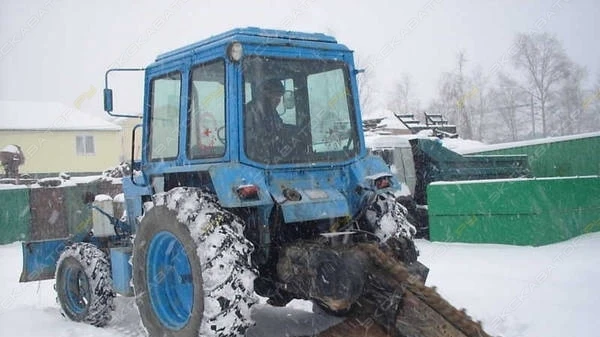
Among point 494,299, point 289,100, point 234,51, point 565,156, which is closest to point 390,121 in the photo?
point 565,156

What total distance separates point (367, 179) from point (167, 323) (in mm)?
2116

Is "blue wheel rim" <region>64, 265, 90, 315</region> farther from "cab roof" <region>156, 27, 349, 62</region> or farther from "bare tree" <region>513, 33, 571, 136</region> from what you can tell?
"bare tree" <region>513, 33, 571, 136</region>

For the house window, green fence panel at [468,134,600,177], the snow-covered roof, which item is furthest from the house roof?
green fence panel at [468,134,600,177]

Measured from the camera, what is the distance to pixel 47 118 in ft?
138

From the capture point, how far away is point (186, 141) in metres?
5.34

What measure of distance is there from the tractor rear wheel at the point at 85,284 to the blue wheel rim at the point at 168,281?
133 centimetres

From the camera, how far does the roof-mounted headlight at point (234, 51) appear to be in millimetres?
4789

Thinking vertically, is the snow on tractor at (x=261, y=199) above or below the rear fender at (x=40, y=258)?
above

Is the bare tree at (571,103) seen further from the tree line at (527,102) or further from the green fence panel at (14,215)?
→ the green fence panel at (14,215)

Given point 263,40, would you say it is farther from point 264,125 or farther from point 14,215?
point 14,215

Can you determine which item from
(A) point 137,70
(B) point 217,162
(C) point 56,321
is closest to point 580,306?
(B) point 217,162

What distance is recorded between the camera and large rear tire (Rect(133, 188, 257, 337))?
13.8 feet

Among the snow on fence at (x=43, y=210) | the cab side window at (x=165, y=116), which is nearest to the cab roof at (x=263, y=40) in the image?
the cab side window at (x=165, y=116)

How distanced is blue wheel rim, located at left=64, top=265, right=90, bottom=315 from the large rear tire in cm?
168
